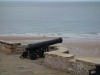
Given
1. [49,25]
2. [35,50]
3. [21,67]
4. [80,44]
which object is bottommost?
[80,44]

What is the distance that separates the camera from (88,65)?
34.4 feet

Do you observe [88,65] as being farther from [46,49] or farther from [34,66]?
[46,49]

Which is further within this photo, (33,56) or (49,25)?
(49,25)

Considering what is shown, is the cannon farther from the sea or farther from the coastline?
the sea

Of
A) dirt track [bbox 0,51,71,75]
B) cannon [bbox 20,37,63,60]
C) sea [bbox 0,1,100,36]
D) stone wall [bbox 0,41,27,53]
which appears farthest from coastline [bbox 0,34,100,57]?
sea [bbox 0,1,100,36]

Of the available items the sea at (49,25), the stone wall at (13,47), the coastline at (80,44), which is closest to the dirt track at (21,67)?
the stone wall at (13,47)

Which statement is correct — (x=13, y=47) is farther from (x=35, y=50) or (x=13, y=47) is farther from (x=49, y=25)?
(x=49, y=25)

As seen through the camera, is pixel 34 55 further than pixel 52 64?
Yes

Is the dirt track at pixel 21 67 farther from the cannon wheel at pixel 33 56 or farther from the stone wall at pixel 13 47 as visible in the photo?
the stone wall at pixel 13 47

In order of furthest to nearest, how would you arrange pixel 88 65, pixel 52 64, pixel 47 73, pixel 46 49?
pixel 46 49 < pixel 52 64 < pixel 47 73 < pixel 88 65

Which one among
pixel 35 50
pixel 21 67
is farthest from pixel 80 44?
pixel 21 67

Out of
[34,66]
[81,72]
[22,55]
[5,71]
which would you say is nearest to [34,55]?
[22,55]

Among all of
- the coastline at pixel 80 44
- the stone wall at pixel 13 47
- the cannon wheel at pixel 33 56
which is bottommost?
the coastline at pixel 80 44

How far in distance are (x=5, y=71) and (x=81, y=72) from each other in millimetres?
2663
